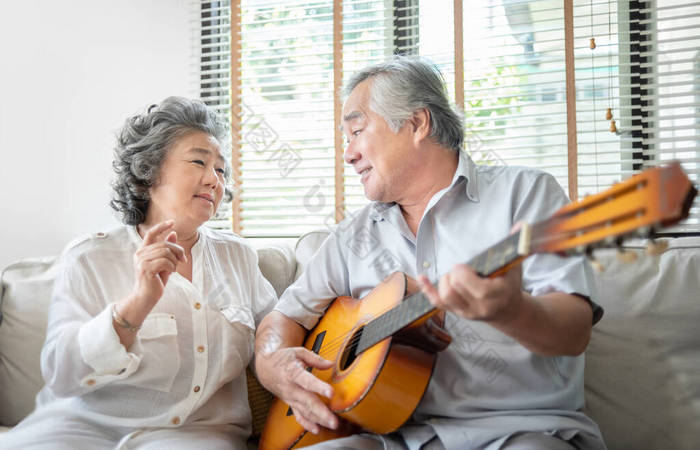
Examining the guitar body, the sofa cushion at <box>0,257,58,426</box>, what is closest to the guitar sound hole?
the guitar body

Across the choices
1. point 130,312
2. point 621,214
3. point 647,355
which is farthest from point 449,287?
point 647,355

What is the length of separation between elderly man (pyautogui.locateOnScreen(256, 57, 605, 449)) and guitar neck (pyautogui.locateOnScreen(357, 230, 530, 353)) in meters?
0.03

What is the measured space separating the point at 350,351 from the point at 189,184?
691 mm

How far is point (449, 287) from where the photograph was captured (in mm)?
898

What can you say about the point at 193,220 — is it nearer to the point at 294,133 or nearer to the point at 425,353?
the point at 425,353

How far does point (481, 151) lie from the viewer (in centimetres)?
273

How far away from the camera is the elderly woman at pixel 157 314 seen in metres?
1.32

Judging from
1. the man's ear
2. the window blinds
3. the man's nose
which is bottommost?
the man's nose

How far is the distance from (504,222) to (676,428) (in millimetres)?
752

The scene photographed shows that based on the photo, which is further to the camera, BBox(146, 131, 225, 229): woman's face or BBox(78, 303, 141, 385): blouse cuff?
BBox(146, 131, 225, 229): woman's face

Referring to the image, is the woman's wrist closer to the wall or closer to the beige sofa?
the beige sofa

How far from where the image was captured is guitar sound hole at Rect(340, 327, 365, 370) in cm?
129

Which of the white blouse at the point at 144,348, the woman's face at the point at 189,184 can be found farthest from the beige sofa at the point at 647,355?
the woman's face at the point at 189,184

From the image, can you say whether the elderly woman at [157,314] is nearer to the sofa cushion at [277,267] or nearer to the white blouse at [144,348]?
the white blouse at [144,348]
